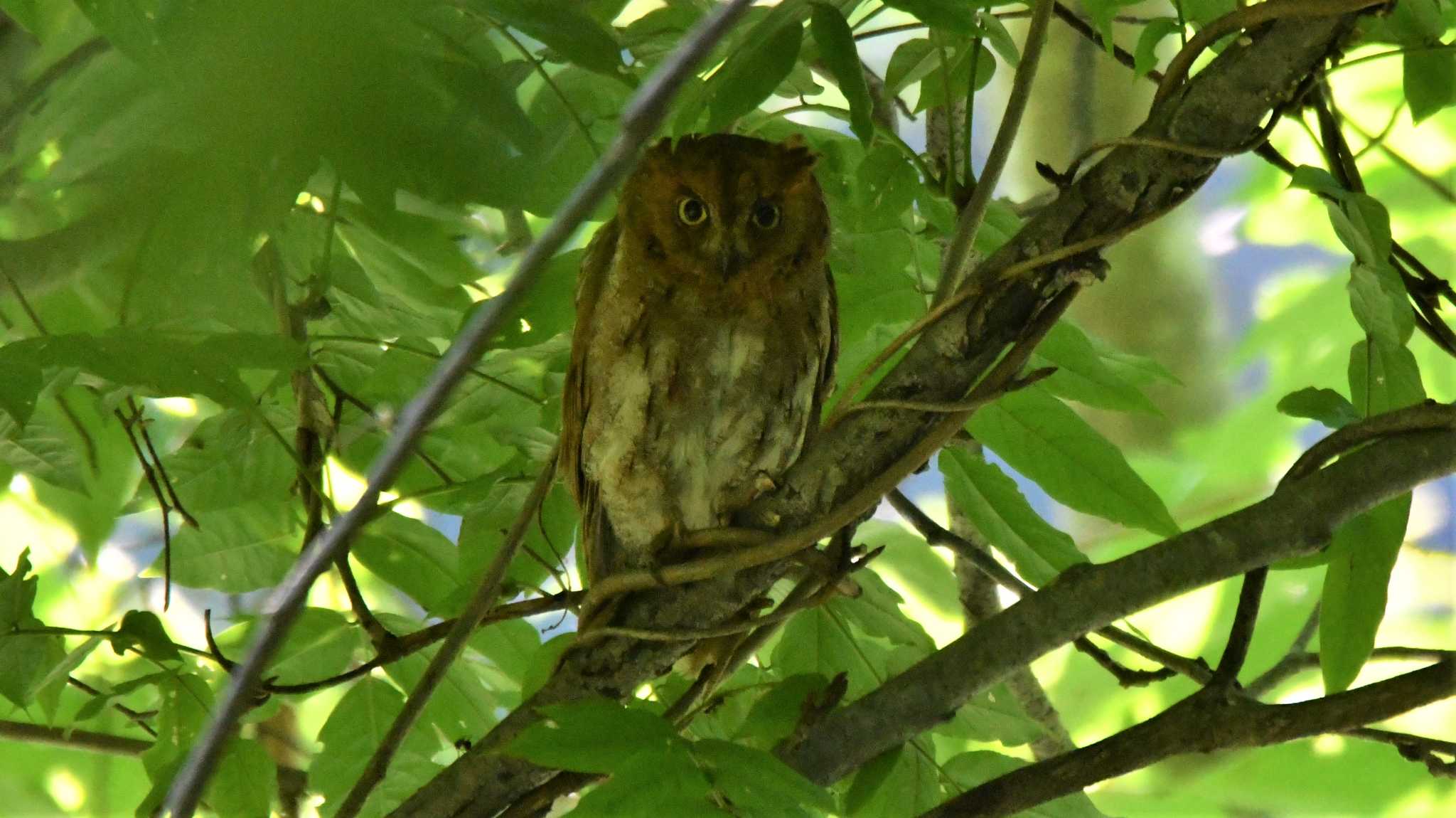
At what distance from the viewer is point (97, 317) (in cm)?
162

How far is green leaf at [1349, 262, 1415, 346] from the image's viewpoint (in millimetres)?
1161

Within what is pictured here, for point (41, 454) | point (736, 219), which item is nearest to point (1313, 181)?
point (736, 219)

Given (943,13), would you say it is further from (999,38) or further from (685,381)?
(685,381)

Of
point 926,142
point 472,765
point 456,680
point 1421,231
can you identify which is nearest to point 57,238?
point 472,765

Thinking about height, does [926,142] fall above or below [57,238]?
above

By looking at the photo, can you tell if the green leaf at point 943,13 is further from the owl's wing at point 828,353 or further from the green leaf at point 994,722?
the green leaf at point 994,722

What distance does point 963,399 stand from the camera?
4.05ft

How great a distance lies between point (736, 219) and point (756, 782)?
36.1 inches

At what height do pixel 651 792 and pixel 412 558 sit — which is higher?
pixel 412 558

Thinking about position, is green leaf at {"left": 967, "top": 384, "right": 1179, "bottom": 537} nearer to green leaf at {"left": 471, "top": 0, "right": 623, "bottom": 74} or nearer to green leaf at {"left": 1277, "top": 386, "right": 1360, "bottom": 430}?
green leaf at {"left": 1277, "top": 386, "right": 1360, "bottom": 430}

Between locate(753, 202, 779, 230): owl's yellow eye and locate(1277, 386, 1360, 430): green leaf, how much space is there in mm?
780

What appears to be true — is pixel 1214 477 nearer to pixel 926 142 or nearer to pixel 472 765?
pixel 926 142

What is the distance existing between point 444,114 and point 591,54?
0.65 meters

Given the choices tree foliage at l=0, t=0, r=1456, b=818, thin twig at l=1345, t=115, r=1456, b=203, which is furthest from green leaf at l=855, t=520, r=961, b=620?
thin twig at l=1345, t=115, r=1456, b=203
